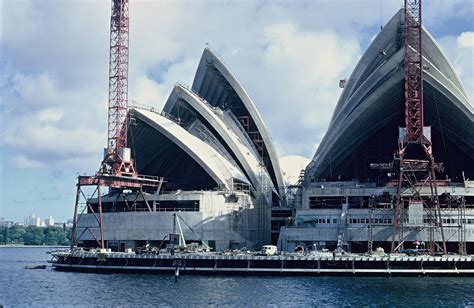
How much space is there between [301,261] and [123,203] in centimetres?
3709

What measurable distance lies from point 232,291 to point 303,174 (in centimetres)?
5322

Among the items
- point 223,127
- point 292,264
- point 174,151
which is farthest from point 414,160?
point 174,151

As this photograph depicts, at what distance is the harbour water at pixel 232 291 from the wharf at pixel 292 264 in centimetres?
251

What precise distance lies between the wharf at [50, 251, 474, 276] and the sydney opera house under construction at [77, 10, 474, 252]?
7960mm

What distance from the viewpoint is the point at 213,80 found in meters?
123

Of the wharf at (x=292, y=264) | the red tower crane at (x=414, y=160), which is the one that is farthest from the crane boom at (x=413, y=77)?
the wharf at (x=292, y=264)

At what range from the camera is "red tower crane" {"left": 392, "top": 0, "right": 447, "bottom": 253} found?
94625 mm

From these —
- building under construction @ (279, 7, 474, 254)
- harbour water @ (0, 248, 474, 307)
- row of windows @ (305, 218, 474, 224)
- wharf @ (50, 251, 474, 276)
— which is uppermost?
building under construction @ (279, 7, 474, 254)

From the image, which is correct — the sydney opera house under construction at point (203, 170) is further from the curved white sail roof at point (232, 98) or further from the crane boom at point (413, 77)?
the crane boom at point (413, 77)

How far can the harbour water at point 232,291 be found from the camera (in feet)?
212

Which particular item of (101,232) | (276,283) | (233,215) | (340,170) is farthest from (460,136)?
(101,232)

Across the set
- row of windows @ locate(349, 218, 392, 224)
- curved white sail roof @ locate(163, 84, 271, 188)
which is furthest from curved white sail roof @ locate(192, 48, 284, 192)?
row of windows @ locate(349, 218, 392, 224)

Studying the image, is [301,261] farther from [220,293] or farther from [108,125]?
[108,125]

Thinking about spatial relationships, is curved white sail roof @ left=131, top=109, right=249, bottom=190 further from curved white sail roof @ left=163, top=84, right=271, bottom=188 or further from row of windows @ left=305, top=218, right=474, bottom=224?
row of windows @ left=305, top=218, right=474, bottom=224
